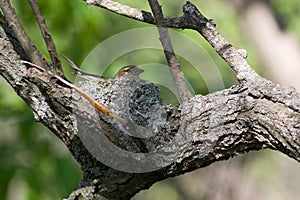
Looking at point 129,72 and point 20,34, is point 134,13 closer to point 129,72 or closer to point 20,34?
point 129,72

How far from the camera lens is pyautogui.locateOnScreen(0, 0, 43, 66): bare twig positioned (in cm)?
159

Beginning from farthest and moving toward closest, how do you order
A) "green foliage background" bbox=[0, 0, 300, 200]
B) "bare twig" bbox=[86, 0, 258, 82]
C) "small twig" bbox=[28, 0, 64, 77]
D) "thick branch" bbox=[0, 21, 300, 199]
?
"green foliage background" bbox=[0, 0, 300, 200]
"small twig" bbox=[28, 0, 64, 77]
"bare twig" bbox=[86, 0, 258, 82]
"thick branch" bbox=[0, 21, 300, 199]

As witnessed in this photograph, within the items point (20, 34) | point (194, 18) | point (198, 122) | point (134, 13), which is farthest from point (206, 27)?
point (20, 34)

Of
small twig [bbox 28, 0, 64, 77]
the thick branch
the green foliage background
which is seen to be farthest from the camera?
the green foliage background

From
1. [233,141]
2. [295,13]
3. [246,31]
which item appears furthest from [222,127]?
[295,13]

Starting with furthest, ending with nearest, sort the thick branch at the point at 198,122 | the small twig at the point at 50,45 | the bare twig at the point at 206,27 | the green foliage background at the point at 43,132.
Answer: the green foliage background at the point at 43,132 → the small twig at the point at 50,45 → the bare twig at the point at 206,27 → the thick branch at the point at 198,122

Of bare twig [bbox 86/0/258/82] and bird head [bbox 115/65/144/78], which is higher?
bare twig [bbox 86/0/258/82]

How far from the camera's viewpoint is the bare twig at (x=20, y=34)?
5.23 feet

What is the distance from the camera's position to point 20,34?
63.6 inches

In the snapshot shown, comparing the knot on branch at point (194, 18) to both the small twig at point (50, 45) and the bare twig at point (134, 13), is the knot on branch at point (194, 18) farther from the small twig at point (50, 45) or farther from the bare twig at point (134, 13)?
the small twig at point (50, 45)

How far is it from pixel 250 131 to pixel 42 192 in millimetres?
1843

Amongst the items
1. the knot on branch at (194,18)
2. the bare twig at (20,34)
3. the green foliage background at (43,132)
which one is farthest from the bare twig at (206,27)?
the green foliage background at (43,132)

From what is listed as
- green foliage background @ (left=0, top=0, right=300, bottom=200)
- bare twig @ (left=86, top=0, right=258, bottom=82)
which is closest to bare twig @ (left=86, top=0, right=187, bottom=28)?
bare twig @ (left=86, top=0, right=258, bottom=82)

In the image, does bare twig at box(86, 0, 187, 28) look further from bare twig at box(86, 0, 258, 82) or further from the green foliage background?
the green foliage background
